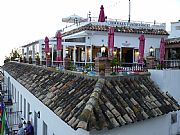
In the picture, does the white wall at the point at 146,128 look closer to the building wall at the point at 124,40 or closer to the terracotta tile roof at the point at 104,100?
the terracotta tile roof at the point at 104,100

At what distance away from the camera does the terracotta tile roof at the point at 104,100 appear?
6.38 metres

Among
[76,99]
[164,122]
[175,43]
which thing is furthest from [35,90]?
[175,43]

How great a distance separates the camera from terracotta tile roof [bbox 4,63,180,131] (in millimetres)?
6379

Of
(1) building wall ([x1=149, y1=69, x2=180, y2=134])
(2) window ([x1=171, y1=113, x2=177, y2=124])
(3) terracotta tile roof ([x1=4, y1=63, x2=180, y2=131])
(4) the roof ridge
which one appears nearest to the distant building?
(1) building wall ([x1=149, y1=69, x2=180, y2=134])

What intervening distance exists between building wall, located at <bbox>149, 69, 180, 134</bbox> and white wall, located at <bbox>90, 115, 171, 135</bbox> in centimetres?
98

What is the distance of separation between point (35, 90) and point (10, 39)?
145ft

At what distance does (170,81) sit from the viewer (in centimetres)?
1004

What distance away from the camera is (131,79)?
8930 mm

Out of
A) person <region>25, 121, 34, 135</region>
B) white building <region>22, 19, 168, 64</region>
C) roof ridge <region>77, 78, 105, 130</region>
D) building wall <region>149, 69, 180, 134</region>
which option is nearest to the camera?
roof ridge <region>77, 78, 105, 130</region>

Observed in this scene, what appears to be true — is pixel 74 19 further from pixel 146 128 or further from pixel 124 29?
pixel 146 128

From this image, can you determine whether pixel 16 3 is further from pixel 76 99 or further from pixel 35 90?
pixel 76 99

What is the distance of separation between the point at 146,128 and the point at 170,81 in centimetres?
271

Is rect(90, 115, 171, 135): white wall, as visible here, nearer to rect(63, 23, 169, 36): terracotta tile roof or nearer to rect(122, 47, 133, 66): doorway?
rect(63, 23, 169, 36): terracotta tile roof

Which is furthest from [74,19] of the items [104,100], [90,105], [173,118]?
[90,105]
